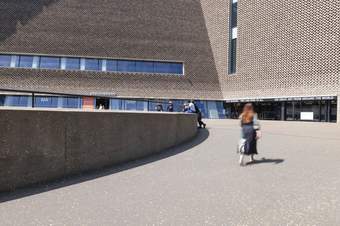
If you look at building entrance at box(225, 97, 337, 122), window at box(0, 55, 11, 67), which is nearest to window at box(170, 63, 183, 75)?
building entrance at box(225, 97, 337, 122)

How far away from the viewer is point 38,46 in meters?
41.1

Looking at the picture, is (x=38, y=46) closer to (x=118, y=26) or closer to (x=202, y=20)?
(x=118, y=26)

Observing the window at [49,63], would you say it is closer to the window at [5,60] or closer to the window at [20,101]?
the window at [5,60]

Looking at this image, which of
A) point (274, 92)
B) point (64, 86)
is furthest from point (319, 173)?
point (64, 86)

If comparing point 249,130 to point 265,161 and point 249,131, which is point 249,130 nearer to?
point 249,131

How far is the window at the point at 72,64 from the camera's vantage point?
4119cm

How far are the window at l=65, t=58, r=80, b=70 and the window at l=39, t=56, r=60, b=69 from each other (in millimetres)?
954

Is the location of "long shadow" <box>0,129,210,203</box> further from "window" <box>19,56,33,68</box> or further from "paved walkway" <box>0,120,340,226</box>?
"window" <box>19,56,33,68</box>

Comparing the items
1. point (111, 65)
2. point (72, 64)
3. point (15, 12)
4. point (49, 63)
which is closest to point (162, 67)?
point (111, 65)

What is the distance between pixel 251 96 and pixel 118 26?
17302 mm

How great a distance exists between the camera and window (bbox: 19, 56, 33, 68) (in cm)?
4019

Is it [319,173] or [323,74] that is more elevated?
[323,74]

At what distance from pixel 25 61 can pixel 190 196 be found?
38331mm

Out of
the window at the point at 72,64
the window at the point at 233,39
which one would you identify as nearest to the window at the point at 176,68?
the window at the point at 233,39
